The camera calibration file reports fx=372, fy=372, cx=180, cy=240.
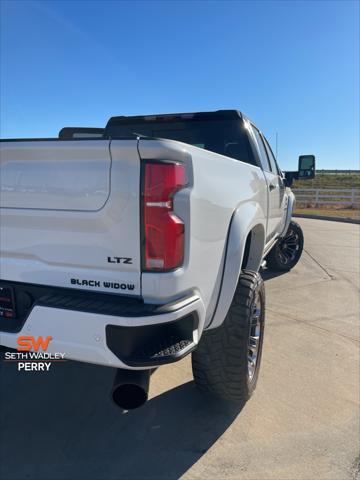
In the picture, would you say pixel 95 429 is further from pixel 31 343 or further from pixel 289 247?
pixel 289 247

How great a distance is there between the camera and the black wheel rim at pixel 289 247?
20.9 feet

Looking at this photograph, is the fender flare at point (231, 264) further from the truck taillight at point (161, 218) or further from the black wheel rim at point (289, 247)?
the black wheel rim at point (289, 247)

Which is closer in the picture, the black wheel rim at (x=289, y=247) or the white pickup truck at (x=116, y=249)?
the white pickup truck at (x=116, y=249)

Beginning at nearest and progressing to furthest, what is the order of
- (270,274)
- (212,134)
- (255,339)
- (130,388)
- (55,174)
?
(55,174), (130,388), (255,339), (212,134), (270,274)

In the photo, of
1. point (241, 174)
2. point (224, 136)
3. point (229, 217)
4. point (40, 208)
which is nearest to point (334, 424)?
point (229, 217)

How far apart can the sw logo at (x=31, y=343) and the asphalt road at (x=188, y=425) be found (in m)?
0.74

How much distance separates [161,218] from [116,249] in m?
0.26

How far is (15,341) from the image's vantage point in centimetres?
187

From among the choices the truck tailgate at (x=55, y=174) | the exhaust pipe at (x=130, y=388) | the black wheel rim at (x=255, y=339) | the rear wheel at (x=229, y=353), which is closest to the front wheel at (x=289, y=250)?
the black wheel rim at (x=255, y=339)

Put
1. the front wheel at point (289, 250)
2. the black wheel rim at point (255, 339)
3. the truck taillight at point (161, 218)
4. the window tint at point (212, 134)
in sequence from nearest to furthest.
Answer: the truck taillight at point (161, 218) → the black wheel rim at point (255, 339) → the window tint at point (212, 134) → the front wheel at point (289, 250)

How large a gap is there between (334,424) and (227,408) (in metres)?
0.71

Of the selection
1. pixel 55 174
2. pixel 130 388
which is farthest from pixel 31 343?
pixel 55 174

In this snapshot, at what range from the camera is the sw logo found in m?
1.82

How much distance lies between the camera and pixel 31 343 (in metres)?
1.85
